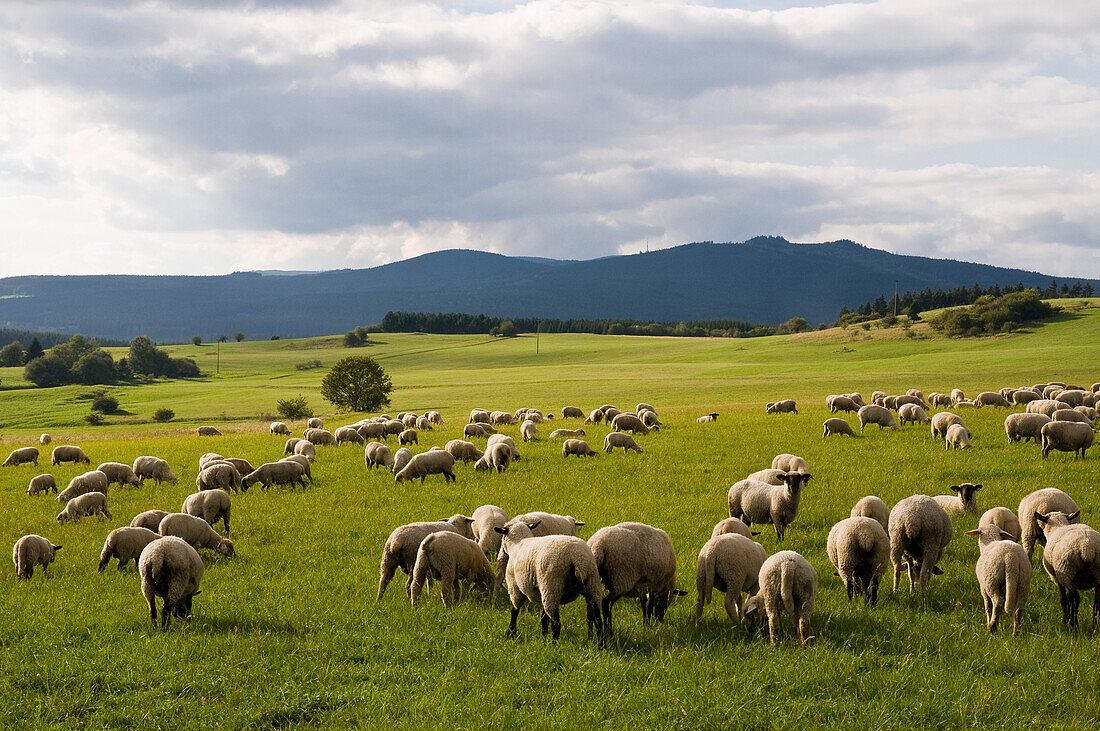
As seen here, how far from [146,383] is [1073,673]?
139 m

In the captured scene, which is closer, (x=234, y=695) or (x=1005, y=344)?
(x=234, y=695)

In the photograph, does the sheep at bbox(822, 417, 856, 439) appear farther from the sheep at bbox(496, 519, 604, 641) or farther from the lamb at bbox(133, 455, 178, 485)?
the lamb at bbox(133, 455, 178, 485)

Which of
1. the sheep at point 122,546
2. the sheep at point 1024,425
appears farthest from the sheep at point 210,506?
the sheep at point 1024,425

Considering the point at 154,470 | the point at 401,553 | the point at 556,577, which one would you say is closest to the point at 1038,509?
the point at 556,577

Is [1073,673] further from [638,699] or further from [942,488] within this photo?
[942,488]

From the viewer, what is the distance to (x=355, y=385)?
65688mm

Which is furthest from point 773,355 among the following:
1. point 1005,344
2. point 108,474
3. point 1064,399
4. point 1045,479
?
point 108,474

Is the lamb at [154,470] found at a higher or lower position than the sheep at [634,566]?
lower

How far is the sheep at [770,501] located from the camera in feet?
46.7

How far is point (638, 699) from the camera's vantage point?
25.0 feet

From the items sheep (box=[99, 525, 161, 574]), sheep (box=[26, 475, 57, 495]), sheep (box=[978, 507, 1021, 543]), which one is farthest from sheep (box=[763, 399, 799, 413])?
sheep (box=[99, 525, 161, 574])

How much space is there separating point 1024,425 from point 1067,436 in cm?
327

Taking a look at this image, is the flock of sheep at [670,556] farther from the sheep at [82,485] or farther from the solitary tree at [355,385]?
the solitary tree at [355,385]

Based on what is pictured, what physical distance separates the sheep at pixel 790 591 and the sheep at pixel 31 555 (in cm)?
1311
